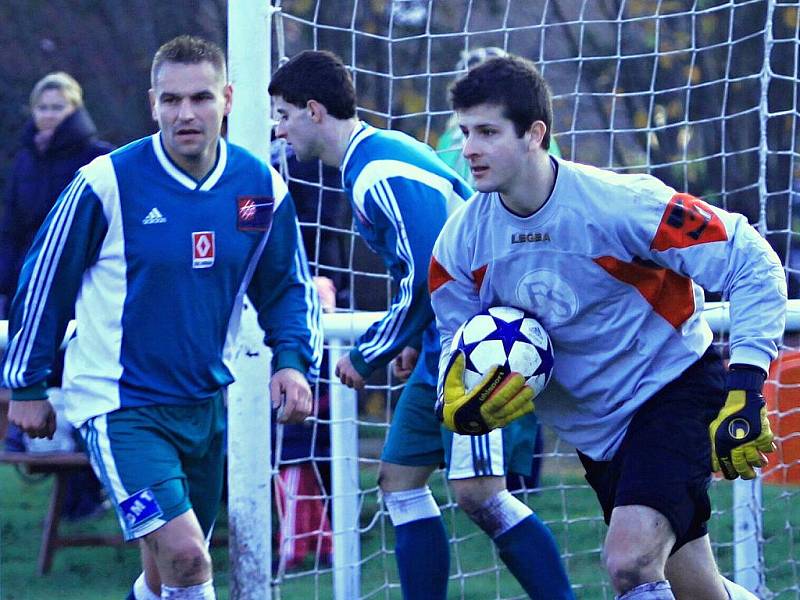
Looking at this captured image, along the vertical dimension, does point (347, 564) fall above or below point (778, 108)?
below

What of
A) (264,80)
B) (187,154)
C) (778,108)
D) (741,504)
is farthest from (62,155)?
(778,108)

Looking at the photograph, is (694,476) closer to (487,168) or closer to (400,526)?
(487,168)

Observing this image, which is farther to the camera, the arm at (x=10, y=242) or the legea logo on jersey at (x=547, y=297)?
the arm at (x=10, y=242)

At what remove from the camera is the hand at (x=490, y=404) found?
386 centimetres

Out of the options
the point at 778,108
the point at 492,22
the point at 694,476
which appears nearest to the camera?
the point at 694,476

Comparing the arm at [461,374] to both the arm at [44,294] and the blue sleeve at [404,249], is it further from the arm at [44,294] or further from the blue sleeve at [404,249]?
the arm at [44,294]

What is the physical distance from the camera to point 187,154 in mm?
4383

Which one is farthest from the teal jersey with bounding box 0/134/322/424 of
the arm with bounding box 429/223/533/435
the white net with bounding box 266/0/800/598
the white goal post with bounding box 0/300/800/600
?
the white net with bounding box 266/0/800/598

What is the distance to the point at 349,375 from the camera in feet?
15.7

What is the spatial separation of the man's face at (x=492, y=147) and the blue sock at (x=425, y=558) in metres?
1.39

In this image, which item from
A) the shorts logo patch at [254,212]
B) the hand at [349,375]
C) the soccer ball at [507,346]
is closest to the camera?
the soccer ball at [507,346]

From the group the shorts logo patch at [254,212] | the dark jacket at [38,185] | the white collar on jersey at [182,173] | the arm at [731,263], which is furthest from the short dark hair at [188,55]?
the dark jacket at [38,185]

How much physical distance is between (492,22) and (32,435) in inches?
230

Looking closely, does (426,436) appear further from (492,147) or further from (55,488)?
(55,488)
